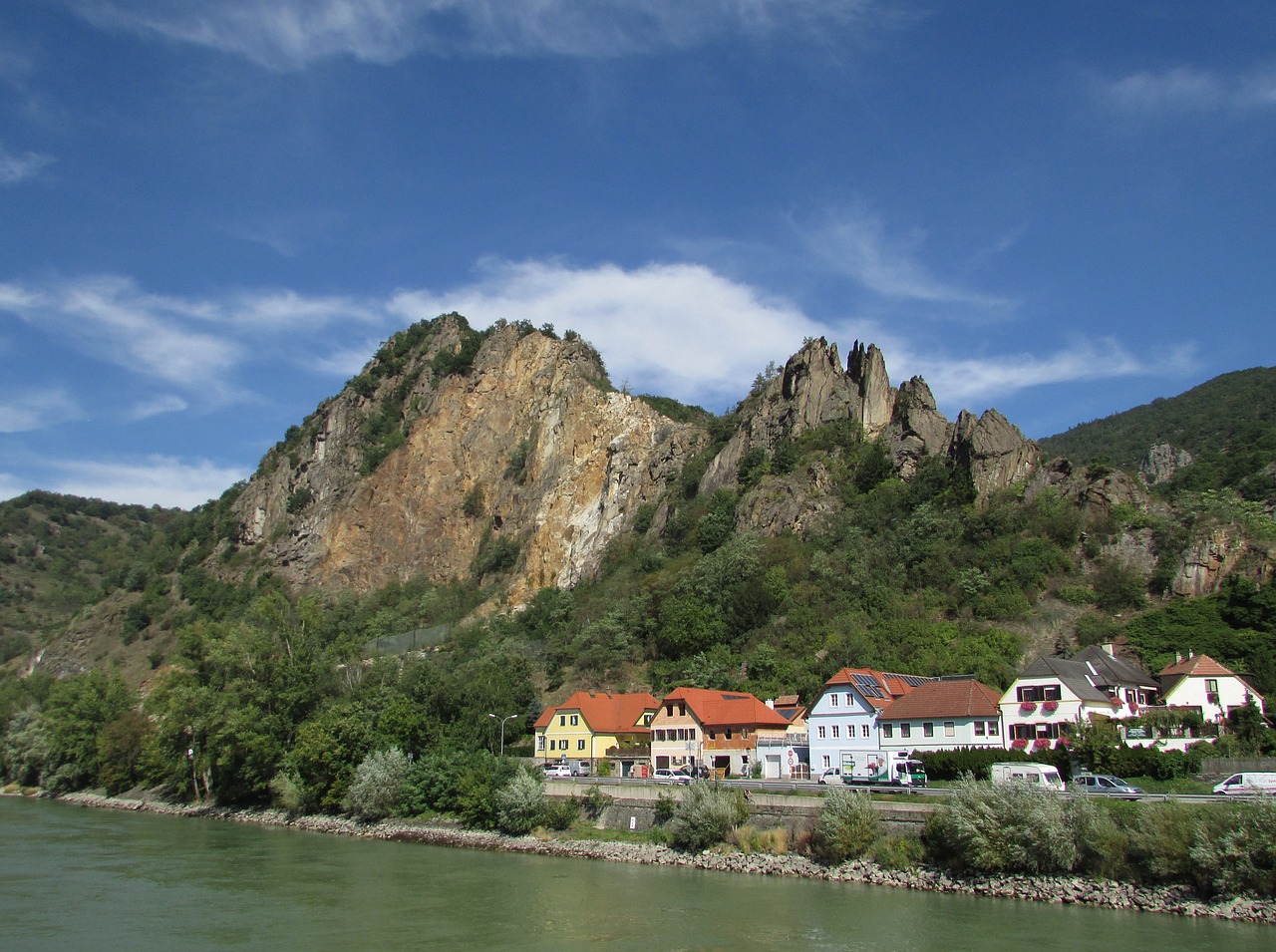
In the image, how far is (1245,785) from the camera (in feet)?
102

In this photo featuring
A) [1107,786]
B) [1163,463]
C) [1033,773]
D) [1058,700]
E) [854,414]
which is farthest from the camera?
[1163,463]

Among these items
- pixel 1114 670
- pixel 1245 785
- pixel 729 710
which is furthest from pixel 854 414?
pixel 1245 785

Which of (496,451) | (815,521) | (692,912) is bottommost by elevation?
(692,912)

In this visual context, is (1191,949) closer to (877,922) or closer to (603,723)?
(877,922)

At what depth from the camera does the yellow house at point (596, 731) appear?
58938 mm

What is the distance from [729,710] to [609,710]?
10.4m

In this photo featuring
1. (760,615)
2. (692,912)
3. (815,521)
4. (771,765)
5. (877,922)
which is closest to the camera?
(877,922)

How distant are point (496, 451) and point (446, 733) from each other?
59.1 meters

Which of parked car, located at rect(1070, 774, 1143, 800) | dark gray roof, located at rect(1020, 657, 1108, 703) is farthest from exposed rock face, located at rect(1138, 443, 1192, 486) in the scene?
parked car, located at rect(1070, 774, 1143, 800)

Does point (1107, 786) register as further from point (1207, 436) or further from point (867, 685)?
point (1207, 436)

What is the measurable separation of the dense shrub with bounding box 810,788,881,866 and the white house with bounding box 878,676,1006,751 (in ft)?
40.1

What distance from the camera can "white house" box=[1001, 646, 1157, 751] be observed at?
139ft

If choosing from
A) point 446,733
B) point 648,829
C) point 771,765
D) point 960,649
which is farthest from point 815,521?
point 648,829

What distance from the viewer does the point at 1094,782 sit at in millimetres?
34219
